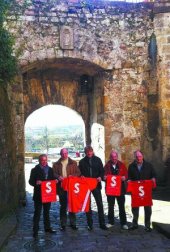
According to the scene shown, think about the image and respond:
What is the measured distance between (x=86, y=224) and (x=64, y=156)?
142 cm

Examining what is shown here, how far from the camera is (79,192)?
6.52m

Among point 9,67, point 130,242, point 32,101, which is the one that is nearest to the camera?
point 130,242

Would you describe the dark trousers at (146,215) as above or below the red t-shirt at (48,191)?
below

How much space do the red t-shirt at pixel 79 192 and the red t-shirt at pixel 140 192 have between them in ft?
2.19

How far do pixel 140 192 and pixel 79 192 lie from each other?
1085 mm

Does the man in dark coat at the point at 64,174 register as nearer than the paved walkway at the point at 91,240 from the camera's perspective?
No

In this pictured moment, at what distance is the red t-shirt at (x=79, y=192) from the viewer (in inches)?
255

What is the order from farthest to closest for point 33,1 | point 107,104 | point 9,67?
point 107,104 < point 33,1 < point 9,67

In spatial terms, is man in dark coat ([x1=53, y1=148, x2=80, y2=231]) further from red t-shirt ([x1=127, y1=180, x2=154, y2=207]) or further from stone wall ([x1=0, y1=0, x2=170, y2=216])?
stone wall ([x1=0, y1=0, x2=170, y2=216])

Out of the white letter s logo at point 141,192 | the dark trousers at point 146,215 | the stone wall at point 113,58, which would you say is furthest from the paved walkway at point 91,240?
the stone wall at point 113,58

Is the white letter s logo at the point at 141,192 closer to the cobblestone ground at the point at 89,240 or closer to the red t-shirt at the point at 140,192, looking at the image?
the red t-shirt at the point at 140,192

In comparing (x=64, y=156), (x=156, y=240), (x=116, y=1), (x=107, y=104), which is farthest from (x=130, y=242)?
(x=116, y=1)

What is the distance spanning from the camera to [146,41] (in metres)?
10.1

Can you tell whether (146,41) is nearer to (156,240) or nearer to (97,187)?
(97,187)
